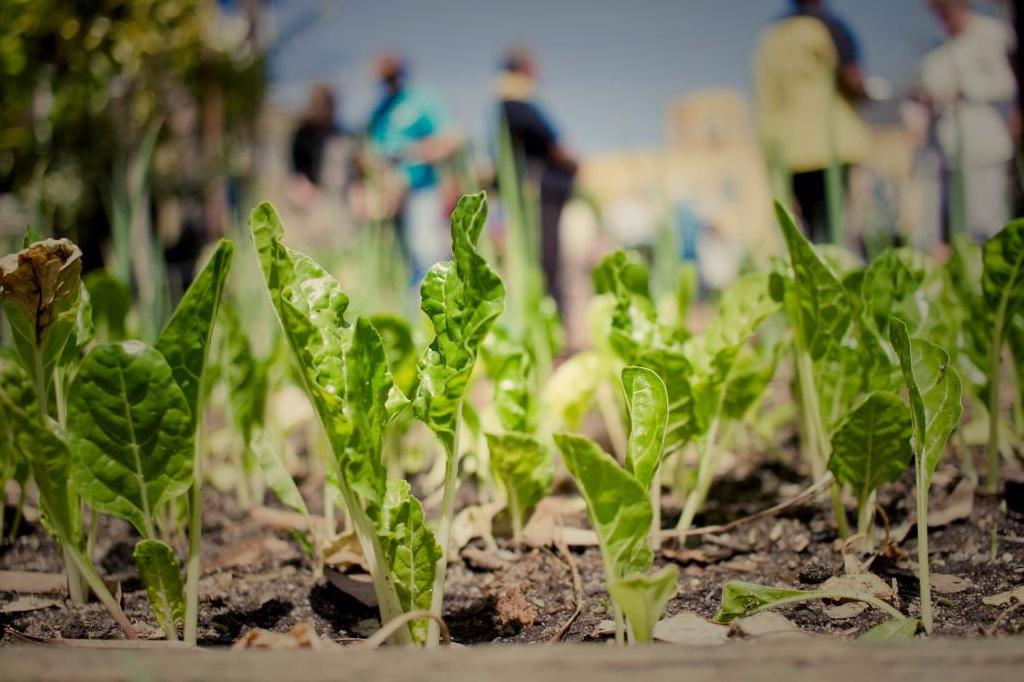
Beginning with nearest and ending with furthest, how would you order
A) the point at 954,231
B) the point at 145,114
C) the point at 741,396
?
the point at 741,396
the point at 954,231
the point at 145,114

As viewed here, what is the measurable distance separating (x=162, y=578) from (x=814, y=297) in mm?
756

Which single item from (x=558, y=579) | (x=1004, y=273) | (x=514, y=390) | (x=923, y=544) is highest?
(x=1004, y=273)

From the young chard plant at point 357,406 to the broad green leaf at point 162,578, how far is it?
0.18 meters

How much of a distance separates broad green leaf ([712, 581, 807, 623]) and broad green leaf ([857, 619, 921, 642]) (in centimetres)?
7

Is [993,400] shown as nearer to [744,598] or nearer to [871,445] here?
[871,445]

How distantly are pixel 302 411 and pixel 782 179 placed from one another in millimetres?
1071

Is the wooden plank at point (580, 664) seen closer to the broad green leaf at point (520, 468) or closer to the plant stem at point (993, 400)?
the broad green leaf at point (520, 468)

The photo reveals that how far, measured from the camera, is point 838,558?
88 cm

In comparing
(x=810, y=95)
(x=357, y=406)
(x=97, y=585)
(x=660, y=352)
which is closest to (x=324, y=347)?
(x=357, y=406)

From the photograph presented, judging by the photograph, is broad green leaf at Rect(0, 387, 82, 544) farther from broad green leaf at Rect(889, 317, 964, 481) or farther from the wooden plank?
broad green leaf at Rect(889, 317, 964, 481)

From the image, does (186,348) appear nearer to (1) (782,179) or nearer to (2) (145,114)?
(1) (782,179)

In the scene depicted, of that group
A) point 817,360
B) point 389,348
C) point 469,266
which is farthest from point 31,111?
point 817,360

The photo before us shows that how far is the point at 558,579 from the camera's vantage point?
0.90 metres

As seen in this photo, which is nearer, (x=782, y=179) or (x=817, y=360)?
(x=817, y=360)
